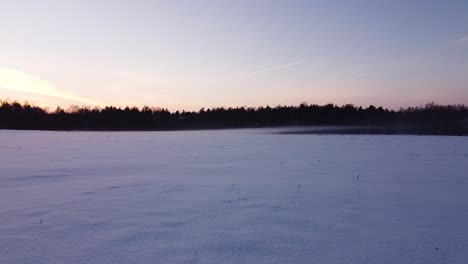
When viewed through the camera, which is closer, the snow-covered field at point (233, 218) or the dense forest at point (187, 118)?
the snow-covered field at point (233, 218)

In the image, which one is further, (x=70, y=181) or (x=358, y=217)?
(x=70, y=181)

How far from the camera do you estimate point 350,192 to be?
23.1 ft

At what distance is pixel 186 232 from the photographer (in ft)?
14.4

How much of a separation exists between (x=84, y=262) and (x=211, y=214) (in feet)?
7.42

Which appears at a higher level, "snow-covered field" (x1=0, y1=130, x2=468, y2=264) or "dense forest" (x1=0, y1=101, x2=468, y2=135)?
"dense forest" (x1=0, y1=101, x2=468, y2=135)

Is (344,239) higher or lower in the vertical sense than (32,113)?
lower

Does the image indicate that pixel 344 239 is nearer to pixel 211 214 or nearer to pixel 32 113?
pixel 211 214

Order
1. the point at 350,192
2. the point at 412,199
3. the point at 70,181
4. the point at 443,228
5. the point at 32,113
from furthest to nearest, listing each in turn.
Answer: the point at 32,113 < the point at 70,181 < the point at 350,192 < the point at 412,199 < the point at 443,228

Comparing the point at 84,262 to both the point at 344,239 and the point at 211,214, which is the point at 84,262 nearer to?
the point at 211,214

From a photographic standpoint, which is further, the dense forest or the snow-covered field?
the dense forest

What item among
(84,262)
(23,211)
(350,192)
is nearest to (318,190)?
(350,192)

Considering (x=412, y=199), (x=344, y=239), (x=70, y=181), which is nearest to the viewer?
(x=344, y=239)

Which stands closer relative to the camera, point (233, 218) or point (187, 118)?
point (233, 218)

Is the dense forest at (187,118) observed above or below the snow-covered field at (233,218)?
above
